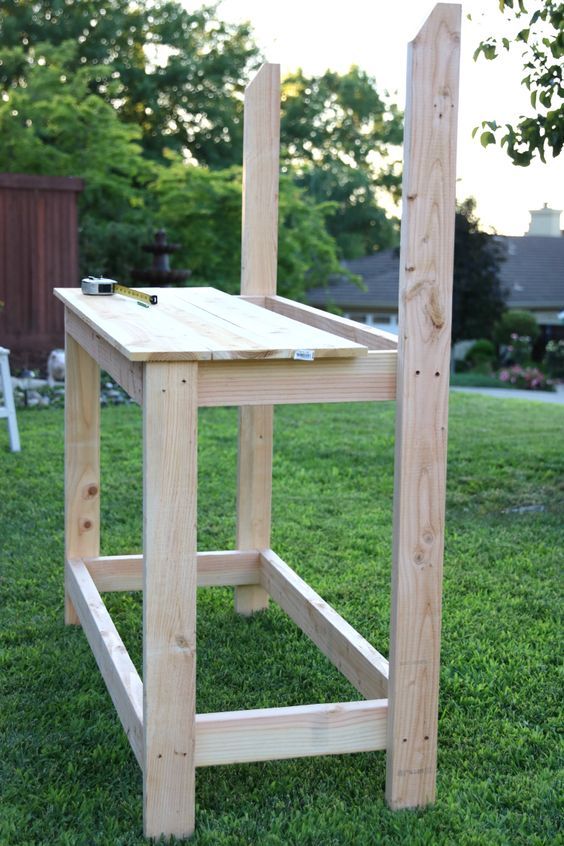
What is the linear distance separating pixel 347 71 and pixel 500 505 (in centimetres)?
2928

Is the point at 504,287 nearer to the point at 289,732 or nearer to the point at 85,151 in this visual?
the point at 85,151

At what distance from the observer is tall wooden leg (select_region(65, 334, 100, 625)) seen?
3547 mm

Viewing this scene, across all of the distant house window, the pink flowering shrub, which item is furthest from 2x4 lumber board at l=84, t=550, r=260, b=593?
the distant house window

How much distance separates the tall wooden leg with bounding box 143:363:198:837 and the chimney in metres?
40.0

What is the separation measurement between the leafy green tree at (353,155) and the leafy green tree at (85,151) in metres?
14.7

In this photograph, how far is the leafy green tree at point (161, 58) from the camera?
907 inches

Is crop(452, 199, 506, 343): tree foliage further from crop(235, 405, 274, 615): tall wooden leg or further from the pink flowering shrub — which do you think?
crop(235, 405, 274, 615): tall wooden leg

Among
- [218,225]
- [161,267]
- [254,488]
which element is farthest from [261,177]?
[218,225]

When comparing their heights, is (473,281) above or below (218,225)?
below

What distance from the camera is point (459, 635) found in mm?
3490

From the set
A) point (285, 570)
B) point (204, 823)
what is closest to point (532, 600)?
point (285, 570)

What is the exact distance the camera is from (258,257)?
11.6 feet

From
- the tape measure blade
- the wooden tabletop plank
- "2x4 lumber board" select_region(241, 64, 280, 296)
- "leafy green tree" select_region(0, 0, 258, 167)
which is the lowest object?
the wooden tabletop plank

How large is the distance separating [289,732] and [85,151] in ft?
45.4
